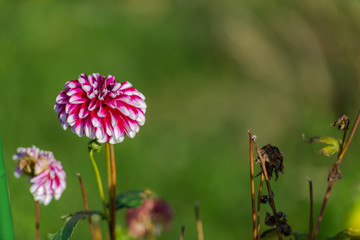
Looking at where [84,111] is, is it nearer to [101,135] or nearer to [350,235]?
[101,135]

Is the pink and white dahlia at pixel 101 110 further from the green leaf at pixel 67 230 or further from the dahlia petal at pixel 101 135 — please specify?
the green leaf at pixel 67 230

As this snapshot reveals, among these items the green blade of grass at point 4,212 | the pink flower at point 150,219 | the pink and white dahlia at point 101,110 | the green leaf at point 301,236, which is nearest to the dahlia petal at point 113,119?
the pink and white dahlia at point 101,110

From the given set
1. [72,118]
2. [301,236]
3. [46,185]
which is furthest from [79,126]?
[301,236]

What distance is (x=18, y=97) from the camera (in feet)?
8.94

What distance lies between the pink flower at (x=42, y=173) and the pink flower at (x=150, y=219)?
14.4 inches

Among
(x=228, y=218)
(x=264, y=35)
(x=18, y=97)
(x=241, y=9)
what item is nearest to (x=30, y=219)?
(x=228, y=218)

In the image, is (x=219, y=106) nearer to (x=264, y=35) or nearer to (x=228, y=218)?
(x=264, y=35)

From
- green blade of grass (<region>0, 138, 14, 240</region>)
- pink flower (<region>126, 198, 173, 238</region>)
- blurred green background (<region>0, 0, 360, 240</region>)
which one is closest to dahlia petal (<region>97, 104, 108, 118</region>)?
green blade of grass (<region>0, 138, 14, 240</region>)

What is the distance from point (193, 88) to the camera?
3223mm

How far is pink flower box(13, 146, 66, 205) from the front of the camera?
0.67 metres

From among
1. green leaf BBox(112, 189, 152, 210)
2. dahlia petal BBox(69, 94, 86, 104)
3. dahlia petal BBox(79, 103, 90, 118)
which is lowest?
green leaf BBox(112, 189, 152, 210)

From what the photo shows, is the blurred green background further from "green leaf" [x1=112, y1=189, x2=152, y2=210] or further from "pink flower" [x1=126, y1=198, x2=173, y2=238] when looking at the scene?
"green leaf" [x1=112, y1=189, x2=152, y2=210]

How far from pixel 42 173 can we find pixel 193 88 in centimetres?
258

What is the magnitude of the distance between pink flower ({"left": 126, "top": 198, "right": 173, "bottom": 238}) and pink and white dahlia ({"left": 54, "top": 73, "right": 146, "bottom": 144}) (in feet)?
1.50
